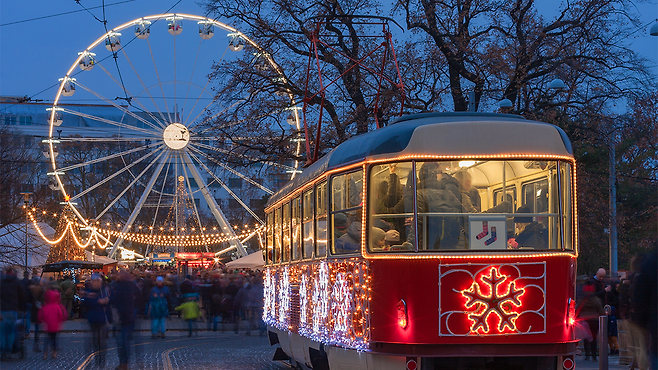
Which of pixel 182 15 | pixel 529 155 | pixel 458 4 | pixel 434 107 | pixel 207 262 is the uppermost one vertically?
pixel 182 15

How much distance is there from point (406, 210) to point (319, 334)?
243 centimetres

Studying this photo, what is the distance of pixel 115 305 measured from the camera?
13.9 meters

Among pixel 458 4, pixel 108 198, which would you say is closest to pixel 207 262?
pixel 108 198

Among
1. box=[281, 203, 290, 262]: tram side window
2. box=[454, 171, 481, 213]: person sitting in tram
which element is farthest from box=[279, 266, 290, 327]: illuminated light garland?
box=[454, 171, 481, 213]: person sitting in tram

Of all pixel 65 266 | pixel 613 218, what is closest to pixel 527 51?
pixel 613 218

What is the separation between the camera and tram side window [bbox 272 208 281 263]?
14430 millimetres

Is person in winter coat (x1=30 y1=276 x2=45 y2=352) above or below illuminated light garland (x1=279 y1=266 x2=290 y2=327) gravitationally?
below

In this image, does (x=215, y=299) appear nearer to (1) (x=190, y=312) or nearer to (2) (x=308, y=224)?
(1) (x=190, y=312)

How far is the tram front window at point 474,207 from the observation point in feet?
28.4

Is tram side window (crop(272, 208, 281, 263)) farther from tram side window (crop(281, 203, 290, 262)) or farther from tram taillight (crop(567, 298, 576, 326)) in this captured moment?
tram taillight (crop(567, 298, 576, 326))

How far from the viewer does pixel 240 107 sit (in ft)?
78.5

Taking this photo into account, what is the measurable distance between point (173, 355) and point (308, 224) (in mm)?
7470

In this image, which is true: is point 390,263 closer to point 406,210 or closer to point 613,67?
point 406,210

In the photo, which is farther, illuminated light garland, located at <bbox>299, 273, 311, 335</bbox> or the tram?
illuminated light garland, located at <bbox>299, 273, 311, 335</bbox>
